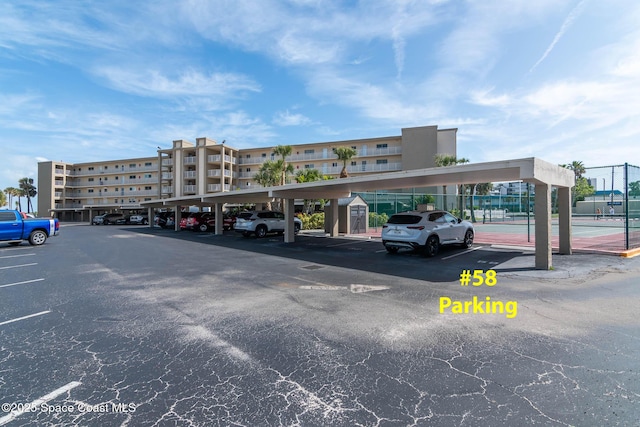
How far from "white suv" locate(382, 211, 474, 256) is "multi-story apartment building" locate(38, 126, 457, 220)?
123 feet

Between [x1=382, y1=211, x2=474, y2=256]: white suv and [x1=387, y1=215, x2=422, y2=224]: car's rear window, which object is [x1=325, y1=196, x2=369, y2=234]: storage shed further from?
[x1=387, y1=215, x2=422, y2=224]: car's rear window

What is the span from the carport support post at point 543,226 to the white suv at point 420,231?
126 inches

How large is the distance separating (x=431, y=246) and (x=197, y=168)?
51631 mm

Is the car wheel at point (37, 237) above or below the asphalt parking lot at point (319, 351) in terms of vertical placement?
above

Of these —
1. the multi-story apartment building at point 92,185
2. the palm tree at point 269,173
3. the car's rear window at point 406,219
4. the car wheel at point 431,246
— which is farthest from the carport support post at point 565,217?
the multi-story apartment building at point 92,185

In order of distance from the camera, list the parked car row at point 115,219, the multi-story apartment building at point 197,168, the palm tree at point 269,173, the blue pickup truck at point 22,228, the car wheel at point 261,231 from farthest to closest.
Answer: the multi-story apartment building at point 197,168 → the parked car row at point 115,219 → the palm tree at point 269,173 → the car wheel at point 261,231 → the blue pickup truck at point 22,228

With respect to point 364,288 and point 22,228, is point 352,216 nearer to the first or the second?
point 364,288

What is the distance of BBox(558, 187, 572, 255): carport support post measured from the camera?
11945 millimetres

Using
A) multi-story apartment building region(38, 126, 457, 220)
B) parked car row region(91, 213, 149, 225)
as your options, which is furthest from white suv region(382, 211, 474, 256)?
parked car row region(91, 213, 149, 225)

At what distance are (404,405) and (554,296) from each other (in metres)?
5.37

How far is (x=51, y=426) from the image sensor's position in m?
2.77

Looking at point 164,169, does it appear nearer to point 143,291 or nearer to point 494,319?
point 143,291

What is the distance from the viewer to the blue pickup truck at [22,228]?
51.6 ft

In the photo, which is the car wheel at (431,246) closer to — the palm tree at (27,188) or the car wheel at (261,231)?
the car wheel at (261,231)
